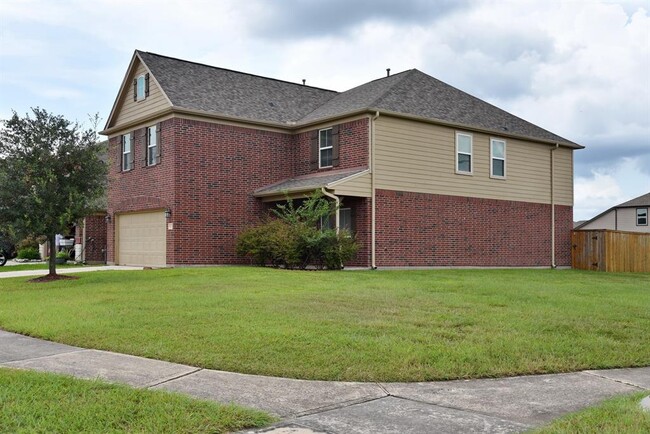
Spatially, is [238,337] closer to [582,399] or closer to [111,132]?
[582,399]

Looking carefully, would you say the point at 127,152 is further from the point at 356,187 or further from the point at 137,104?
the point at 356,187

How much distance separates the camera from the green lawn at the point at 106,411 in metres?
4.38

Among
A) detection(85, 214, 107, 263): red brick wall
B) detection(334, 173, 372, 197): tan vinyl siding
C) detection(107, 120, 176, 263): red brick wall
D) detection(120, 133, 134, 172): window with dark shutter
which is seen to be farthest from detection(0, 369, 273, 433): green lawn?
detection(85, 214, 107, 263): red brick wall

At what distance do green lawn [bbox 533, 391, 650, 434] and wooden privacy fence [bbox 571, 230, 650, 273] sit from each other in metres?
21.4

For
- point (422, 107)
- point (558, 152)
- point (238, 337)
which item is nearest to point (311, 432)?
point (238, 337)

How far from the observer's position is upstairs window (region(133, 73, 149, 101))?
72.2ft

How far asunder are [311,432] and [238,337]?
3.11 metres

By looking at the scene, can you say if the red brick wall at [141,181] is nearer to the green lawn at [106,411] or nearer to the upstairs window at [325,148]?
the upstairs window at [325,148]

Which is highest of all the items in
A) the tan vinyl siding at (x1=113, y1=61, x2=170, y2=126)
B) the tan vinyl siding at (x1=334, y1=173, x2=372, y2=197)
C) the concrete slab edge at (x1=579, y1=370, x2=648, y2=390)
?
the tan vinyl siding at (x1=113, y1=61, x2=170, y2=126)

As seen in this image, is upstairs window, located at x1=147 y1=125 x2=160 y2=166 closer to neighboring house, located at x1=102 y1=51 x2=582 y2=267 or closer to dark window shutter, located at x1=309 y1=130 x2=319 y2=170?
neighboring house, located at x1=102 y1=51 x2=582 y2=267

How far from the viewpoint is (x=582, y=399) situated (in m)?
5.53

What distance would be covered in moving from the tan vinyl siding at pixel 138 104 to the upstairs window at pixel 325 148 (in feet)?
16.9

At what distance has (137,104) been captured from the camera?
22.6 m

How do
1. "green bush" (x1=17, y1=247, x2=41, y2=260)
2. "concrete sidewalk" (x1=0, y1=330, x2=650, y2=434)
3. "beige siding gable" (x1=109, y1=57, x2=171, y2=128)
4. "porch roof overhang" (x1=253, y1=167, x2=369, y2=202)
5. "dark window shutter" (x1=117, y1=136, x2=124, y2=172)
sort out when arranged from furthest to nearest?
"green bush" (x1=17, y1=247, x2=41, y2=260) → "dark window shutter" (x1=117, y1=136, x2=124, y2=172) → "beige siding gable" (x1=109, y1=57, x2=171, y2=128) → "porch roof overhang" (x1=253, y1=167, x2=369, y2=202) → "concrete sidewalk" (x1=0, y1=330, x2=650, y2=434)
